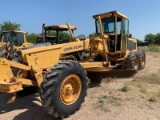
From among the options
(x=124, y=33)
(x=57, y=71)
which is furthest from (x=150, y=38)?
(x=57, y=71)

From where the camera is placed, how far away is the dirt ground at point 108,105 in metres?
5.36

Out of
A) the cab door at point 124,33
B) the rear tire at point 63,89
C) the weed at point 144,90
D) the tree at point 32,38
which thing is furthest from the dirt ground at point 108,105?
the tree at point 32,38

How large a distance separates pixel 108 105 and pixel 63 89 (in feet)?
4.32

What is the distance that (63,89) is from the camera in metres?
5.32

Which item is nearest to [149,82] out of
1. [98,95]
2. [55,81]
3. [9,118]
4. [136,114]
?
[98,95]

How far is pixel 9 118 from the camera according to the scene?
5367 mm

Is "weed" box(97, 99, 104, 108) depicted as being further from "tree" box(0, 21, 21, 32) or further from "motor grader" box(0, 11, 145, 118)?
"tree" box(0, 21, 21, 32)

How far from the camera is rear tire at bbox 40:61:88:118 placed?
4.83 meters

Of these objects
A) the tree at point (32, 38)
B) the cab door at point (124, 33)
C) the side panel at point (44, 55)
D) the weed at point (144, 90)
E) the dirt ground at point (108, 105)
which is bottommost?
the dirt ground at point (108, 105)

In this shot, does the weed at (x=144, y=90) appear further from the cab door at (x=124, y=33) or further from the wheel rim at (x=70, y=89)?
the cab door at (x=124, y=33)

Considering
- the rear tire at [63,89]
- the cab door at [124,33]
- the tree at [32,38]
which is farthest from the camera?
the tree at [32,38]

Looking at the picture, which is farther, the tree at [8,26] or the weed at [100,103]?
the tree at [8,26]

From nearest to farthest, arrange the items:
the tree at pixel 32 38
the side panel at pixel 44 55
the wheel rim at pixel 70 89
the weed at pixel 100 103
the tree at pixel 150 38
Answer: the wheel rim at pixel 70 89, the side panel at pixel 44 55, the weed at pixel 100 103, the tree at pixel 32 38, the tree at pixel 150 38

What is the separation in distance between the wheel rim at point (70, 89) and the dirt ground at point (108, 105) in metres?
0.36
